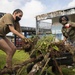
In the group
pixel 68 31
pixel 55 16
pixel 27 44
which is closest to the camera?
pixel 27 44

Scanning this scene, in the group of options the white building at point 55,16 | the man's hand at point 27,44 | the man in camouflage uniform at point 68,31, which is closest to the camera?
the man's hand at point 27,44

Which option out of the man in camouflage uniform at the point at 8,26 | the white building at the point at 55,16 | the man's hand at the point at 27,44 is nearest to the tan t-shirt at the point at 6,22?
the man in camouflage uniform at the point at 8,26

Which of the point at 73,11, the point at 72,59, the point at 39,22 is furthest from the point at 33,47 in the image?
the point at 39,22

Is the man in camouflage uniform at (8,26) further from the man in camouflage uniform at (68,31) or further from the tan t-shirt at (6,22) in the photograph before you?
the man in camouflage uniform at (68,31)

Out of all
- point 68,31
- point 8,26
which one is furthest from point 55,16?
point 8,26

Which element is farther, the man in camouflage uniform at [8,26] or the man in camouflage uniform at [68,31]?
the man in camouflage uniform at [68,31]

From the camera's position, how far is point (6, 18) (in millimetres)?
5766

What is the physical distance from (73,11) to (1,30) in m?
13.5

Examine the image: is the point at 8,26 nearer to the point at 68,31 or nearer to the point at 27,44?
the point at 27,44

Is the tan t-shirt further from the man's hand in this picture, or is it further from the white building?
the white building

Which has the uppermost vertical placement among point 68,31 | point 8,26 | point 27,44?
point 8,26

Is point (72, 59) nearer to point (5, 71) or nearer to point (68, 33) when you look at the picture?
point (68, 33)

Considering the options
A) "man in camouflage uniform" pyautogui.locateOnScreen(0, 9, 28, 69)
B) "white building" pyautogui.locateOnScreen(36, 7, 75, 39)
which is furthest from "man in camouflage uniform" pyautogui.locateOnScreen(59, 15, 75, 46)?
"white building" pyautogui.locateOnScreen(36, 7, 75, 39)

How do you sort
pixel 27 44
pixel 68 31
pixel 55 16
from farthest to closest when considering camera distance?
pixel 55 16, pixel 68 31, pixel 27 44
